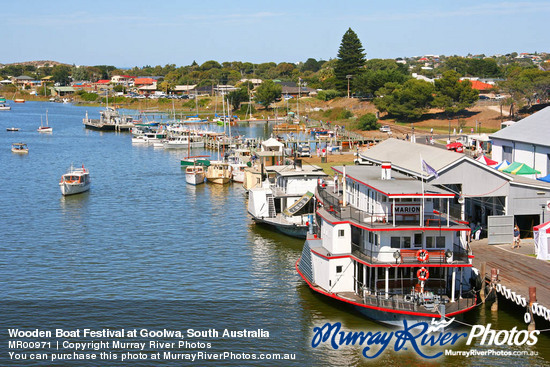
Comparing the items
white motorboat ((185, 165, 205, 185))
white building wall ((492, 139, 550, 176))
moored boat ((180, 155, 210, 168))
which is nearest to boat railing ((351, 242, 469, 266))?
white building wall ((492, 139, 550, 176))

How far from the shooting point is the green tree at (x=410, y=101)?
124 metres

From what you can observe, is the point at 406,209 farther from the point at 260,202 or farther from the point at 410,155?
the point at 260,202

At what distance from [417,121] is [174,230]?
264 ft

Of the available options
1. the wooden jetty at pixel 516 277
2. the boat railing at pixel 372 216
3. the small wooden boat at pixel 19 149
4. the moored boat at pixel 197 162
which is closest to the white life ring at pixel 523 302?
the wooden jetty at pixel 516 277

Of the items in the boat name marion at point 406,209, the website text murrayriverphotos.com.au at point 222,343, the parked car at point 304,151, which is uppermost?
the boat name marion at point 406,209

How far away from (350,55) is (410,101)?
3543 centimetres

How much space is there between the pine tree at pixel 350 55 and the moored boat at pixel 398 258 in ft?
407

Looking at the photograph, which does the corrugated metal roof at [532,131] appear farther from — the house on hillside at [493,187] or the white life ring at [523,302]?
the white life ring at [523,302]

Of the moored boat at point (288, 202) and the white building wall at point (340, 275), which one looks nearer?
the white building wall at point (340, 275)

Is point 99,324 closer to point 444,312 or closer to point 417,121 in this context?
point 444,312

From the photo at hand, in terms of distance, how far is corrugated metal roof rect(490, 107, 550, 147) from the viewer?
5269 centimetres

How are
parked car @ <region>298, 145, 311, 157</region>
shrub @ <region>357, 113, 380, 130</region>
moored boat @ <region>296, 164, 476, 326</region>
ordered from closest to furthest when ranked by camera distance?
moored boat @ <region>296, 164, 476, 326</region>, parked car @ <region>298, 145, 311, 157</region>, shrub @ <region>357, 113, 380, 130</region>

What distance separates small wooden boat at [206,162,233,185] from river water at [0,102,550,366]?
124 inches

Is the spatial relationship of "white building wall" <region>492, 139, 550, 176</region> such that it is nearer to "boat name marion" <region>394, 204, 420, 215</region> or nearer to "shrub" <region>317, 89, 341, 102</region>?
"boat name marion" <region>394, 204, 420, 215</region>
